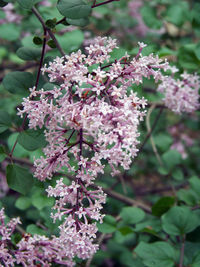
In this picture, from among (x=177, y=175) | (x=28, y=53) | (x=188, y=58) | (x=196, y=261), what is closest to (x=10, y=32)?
(x=28, y=53)

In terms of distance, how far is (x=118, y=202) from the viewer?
6.04ft

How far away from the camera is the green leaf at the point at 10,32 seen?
1.76 metres

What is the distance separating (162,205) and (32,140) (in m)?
0.66

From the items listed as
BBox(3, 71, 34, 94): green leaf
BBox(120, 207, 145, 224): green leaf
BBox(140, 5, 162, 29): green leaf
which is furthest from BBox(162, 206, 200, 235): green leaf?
BBox(140, 5, 162, 29): green leaf

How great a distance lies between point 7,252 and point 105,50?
26.3 inches

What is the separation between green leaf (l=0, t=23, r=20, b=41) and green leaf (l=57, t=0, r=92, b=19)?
0.88 m

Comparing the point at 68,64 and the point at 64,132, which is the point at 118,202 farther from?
the point at 68,64

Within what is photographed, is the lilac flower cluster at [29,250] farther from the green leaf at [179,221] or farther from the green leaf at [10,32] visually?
the green leaf at [10,32]

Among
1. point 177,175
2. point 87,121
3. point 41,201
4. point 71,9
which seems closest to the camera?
point 87,121

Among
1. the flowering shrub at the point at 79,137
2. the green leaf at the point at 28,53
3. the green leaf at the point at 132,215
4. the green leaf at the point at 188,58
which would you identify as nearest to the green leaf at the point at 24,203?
the flowering shrub at the point at 79,137

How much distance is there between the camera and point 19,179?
105 cm

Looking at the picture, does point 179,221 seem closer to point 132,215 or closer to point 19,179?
point 132,215

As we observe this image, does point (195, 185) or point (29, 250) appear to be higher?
point (29, 250)

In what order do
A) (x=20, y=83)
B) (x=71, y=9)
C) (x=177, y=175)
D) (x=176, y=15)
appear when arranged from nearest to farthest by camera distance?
(x=71, y=9) → (x=20, y=83) → (x=177, y=175) → (x=176, y=15)
